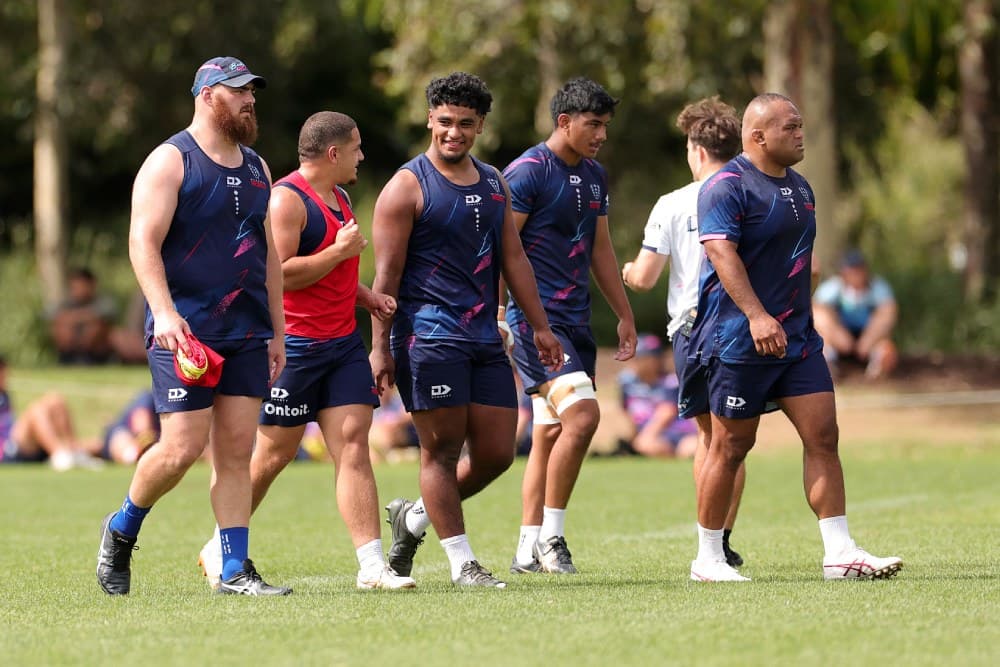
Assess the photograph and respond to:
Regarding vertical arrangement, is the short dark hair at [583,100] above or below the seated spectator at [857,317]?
above

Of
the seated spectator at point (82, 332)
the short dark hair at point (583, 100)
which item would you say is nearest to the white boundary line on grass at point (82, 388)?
the seated spectator at point (82, 332)

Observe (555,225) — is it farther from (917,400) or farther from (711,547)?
(917,400)

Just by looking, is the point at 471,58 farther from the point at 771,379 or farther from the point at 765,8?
the point at 771,379

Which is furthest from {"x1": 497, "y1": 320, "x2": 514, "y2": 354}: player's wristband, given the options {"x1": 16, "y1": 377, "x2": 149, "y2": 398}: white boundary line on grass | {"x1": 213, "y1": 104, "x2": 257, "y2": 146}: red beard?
{"x1": 16, "y1": 377, "x2": 149, "y2": 398}: white boundary line on grass

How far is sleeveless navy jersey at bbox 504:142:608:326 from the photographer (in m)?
9.46

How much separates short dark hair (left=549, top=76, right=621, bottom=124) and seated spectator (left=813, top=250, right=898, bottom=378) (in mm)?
11092

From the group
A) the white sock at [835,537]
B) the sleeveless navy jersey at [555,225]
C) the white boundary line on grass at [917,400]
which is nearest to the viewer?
the white sock at [835,537]

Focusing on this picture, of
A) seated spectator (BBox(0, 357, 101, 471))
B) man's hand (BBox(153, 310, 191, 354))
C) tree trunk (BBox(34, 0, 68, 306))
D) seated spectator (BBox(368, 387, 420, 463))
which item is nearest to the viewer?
man's hand (BBox(153, 310, 191, 354))

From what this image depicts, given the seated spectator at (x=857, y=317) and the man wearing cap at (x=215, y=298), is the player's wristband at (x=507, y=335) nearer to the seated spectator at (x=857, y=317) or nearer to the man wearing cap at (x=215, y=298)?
the man wearing cap at (x=215, y=298)

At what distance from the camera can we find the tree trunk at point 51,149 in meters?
28.5

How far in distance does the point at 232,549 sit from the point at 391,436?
12.3 metres

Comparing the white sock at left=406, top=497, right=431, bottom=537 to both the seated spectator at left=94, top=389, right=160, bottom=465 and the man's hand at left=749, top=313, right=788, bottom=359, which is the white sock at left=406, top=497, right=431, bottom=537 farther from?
the seated spectator at left=94, top=389, right=160, bottom=465

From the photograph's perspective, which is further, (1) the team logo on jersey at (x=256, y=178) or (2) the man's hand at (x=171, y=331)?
(1) the team logo on jersey at (x=256, y=178)

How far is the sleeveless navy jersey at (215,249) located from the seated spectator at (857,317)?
13.0 metres
